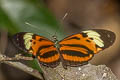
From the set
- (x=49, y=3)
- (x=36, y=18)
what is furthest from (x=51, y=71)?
(x=49, y=3)

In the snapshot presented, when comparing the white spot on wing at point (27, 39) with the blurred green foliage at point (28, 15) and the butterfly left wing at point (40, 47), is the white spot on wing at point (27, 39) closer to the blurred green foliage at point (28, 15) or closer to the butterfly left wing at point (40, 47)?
the butterfly left wing at point (40, 47)

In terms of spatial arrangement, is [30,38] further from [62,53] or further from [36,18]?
Answer: [36,18]

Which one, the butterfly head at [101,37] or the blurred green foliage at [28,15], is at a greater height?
the blurred green foliage at [28,15]

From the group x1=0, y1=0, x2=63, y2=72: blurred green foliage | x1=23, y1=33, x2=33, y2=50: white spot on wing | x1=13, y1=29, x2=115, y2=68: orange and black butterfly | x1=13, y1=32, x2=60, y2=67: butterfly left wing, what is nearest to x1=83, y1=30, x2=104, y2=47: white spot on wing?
x1=13, y1=29, x2=115, y2=68: orange and black butterfly

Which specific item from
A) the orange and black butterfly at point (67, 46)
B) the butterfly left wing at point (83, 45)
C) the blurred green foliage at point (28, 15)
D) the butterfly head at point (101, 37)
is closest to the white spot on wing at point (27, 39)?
the orange and black butterfly at point (67, 46)

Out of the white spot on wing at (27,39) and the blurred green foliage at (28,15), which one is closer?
the white spot on wing at (27,39)

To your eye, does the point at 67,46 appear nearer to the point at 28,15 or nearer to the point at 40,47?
the point at 40,47

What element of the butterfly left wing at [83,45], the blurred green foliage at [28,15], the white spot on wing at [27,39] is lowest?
the butterfly left wing at [83,45]
